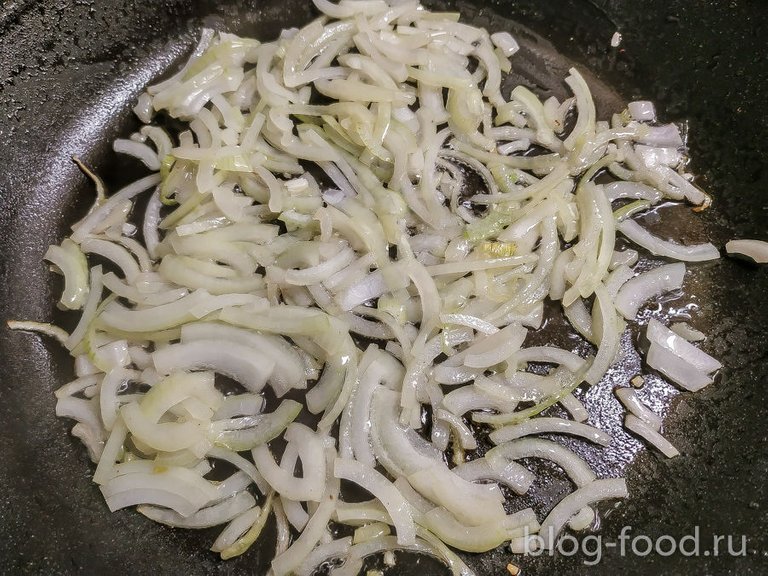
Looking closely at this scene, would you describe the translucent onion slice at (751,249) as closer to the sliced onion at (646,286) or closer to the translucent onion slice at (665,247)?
the translucent onion slice at (665,247)

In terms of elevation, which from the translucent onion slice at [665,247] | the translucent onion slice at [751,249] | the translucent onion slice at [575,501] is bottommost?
the translucent onion slice at [575,501]

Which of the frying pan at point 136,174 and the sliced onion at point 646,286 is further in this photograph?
the sliced onion at point 646,286

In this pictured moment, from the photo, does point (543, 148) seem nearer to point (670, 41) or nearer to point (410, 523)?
point (670, 41)

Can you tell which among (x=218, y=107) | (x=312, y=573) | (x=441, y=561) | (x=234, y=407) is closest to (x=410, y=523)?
(x=441, y=561)

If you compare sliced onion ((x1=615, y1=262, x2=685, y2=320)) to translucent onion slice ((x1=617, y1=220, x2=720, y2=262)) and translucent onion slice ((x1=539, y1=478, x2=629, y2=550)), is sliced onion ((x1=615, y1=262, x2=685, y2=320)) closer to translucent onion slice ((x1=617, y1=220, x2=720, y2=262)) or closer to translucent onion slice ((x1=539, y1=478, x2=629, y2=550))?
translucent onion slice ((x1=617, y1=220, x2=720, y2=262))

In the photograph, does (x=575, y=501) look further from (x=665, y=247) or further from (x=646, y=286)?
(x=665, y=247)

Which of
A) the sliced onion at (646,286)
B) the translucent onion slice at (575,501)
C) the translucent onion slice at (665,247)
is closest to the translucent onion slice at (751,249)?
the translucent onion slice at (665,247)

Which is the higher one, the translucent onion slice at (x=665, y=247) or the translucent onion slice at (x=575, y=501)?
the translucent onion slice at (x=665, y=247)

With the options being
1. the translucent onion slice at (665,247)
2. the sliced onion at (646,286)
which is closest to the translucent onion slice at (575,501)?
the sliced onion at (646,286)

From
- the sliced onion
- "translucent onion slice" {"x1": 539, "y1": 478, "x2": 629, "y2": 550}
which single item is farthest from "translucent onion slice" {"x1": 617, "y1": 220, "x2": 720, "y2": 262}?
"translucent onion slice" {"x1": 539, "y1": 478, "x2": 629, "y2": 550}
